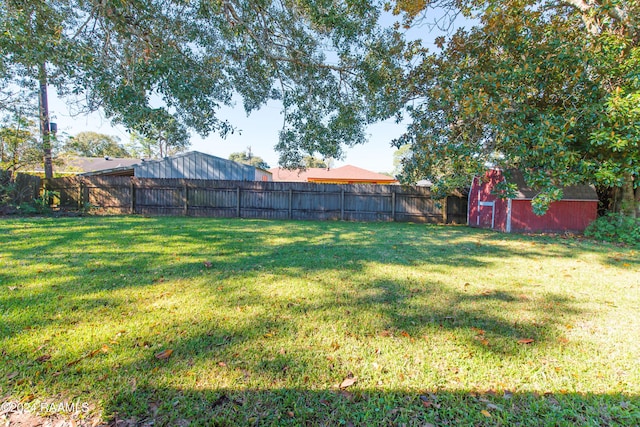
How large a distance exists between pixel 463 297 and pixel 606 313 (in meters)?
1.34

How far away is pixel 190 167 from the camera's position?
16328 millimetres

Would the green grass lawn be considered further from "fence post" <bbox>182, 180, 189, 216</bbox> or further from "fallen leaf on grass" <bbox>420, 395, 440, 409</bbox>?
"fence post" <bbox>182, 180, 189, 216</bbox>

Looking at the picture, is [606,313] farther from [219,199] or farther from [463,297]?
[219,199]

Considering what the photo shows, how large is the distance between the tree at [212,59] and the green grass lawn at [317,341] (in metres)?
3.22

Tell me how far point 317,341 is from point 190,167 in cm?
1625

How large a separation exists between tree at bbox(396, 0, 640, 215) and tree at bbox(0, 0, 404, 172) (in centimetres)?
217

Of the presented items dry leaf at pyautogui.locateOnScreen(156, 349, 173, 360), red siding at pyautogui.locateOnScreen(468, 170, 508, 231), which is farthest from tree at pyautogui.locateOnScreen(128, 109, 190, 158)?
red siding at pyautogui.locateOnScreen(468, 170, 508, 231)

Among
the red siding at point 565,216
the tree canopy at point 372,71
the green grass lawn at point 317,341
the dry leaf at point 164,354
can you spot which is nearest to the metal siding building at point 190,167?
the tree canopy at point 372,71

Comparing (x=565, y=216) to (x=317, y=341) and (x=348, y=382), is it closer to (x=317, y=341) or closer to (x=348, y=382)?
(x=317, y=341)

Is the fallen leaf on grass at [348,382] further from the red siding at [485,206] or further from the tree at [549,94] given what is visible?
the red siding at [485,206]

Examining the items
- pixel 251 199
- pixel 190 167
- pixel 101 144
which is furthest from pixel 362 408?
pixel 101 144

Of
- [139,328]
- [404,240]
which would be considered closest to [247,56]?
[404,240]

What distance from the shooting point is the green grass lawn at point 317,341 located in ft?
5.39

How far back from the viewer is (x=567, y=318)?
111 inches
